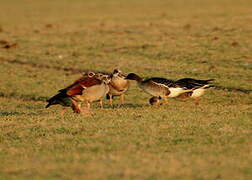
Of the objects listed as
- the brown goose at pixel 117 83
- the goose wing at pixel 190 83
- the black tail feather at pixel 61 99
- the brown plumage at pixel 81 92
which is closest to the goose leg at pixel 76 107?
the brown plumage at pixel 81 92

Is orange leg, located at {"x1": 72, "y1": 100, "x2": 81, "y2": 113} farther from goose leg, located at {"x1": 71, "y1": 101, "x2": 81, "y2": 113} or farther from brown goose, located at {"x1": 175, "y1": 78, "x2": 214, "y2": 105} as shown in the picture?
brown goose, located at {"x1": 175, "y1": 78, "x2": 214, "y2": 105}

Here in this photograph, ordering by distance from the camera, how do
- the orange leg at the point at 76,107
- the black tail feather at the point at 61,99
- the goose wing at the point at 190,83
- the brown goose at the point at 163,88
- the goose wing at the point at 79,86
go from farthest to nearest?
the goose wing at the point at 190,83 → the brown goose at the point at 163,88 → the orange leg at the point at 76,107 → the black tail feather at the point at 61,99 → the goose wing at the point at 79,86

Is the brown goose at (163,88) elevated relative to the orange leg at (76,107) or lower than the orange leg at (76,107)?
elevated

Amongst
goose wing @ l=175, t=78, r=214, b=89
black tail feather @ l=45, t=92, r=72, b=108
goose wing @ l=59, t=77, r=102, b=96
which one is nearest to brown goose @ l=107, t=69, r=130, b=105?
goose wing @ l=175, t=78, r=214, b=89

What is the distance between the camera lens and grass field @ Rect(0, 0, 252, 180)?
855cm

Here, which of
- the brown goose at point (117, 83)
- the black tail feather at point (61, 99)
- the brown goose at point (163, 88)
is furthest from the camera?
the brown goose at point (117, 83)

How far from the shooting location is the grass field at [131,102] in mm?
8555

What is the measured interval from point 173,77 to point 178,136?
9685mm

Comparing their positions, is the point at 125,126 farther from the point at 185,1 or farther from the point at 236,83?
the point at 185,1

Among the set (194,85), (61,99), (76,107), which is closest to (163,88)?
(194,85)

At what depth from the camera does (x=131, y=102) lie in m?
17.0

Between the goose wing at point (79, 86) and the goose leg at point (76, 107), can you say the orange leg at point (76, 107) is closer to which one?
the goose leg at point (76, 107)

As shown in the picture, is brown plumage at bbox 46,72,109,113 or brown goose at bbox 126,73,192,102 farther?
brown goose at bbox 126,73,192,102

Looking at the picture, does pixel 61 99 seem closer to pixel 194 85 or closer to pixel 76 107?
pixel 76 107
